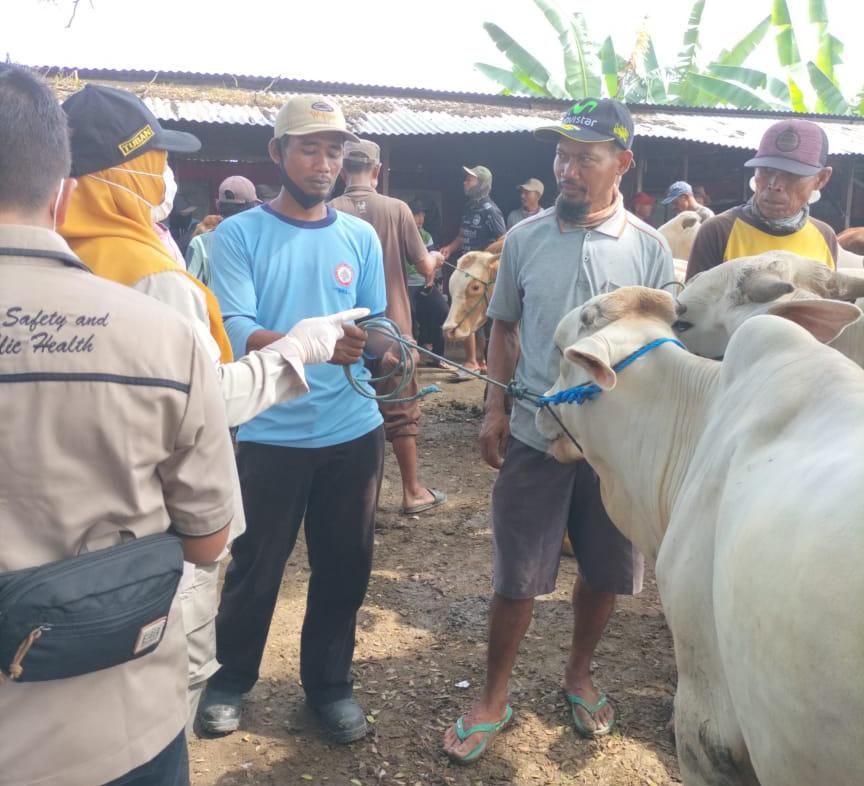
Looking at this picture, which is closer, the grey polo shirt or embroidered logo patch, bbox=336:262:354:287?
the grey polo shirt

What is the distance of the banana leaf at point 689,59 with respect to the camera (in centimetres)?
1783

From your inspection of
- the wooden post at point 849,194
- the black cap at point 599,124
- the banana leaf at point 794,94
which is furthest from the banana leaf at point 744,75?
the black cap at point 599,124

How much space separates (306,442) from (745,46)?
18.1 meters

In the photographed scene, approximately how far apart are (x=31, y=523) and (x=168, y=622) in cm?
37

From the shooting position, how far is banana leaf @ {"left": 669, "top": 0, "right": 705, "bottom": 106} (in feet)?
58.5

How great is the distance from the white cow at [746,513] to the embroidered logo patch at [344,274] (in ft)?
2.94

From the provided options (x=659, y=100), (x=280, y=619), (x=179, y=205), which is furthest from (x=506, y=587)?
(x=659, y=100)

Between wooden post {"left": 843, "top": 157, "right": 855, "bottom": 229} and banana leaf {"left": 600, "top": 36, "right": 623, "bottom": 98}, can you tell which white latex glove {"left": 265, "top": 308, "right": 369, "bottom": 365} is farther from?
banana leaf {"left": 600, "top": 36, "right": 623, "bottom": 98}

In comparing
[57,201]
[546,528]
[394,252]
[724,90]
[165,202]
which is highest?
[724,90]

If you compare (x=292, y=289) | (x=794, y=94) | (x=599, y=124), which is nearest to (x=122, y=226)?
(x=292, y=289)

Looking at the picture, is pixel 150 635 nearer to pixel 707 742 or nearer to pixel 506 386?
pixel 707 742

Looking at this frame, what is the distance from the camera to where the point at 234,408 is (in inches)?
75.5

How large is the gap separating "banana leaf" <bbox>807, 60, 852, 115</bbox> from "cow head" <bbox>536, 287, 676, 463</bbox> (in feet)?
58.1

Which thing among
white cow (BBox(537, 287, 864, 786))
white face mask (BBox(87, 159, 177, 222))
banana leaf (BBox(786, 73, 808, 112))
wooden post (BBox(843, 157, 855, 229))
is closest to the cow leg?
white cow (BBox(537, 287, 864, 786))
